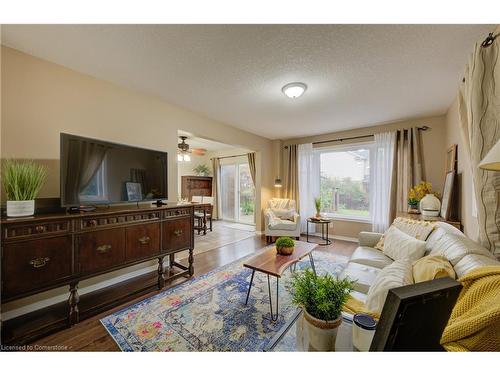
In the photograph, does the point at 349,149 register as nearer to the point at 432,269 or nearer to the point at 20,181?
the point at 432,269

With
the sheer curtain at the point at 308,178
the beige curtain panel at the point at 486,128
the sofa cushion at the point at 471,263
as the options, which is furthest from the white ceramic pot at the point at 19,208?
the sheer curtain at the point at 308,178

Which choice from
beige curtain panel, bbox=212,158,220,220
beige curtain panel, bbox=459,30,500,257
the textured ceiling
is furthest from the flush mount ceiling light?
beige curtain panel, bbox=212,158,220,220

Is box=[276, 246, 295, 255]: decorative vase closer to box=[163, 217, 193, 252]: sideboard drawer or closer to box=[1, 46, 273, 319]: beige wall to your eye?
box=[163, 217, 193, 252]: sideboard drawer

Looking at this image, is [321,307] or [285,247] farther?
[285,247]

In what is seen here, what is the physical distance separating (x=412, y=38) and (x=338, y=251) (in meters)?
3.21

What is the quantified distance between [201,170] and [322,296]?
6.50 m

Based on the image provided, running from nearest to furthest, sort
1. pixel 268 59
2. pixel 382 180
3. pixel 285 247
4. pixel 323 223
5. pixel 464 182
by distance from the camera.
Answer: pixel 268 59 < pixel 285 247 < pixel 464 182 < pixel 382 180 < pixel 323 223

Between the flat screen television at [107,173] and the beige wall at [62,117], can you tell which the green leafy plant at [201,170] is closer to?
the beige wall at [62,117]

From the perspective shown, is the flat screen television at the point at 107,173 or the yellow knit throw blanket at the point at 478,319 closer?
the yellow knit throw blanket at the point at 478,319

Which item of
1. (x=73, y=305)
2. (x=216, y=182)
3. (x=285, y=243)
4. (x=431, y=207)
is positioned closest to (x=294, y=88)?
(x=285, y=243)

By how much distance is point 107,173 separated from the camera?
6.70 ft

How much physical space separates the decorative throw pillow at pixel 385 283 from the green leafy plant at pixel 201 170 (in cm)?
624

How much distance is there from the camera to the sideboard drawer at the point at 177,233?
7.81 feet
